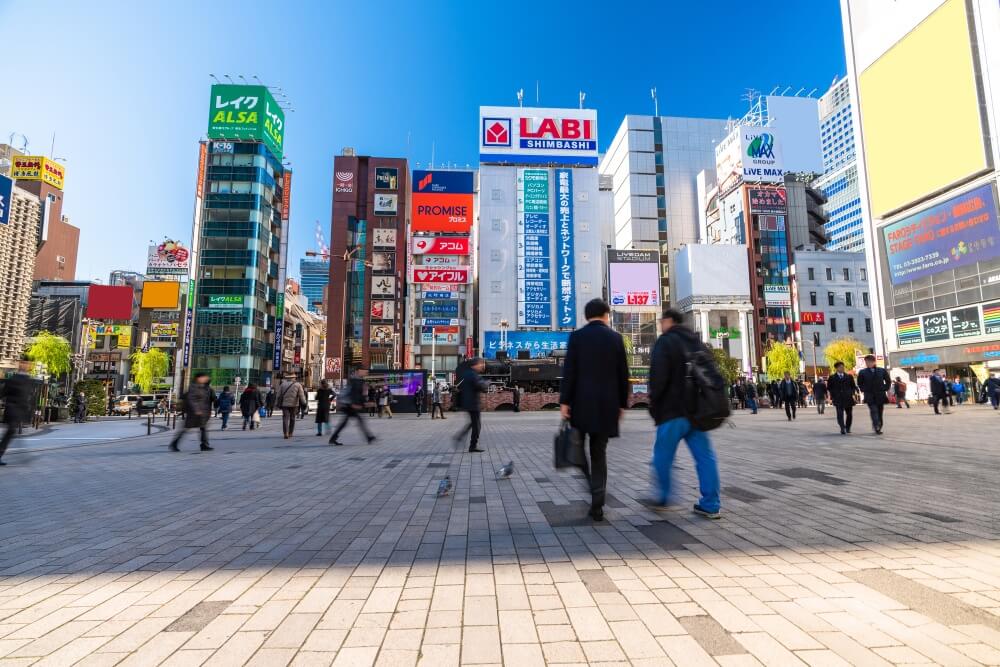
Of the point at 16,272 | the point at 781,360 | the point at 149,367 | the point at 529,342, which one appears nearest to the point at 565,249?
the point at 529,342

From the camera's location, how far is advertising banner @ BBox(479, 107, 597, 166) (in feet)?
226

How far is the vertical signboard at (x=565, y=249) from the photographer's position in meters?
65.5

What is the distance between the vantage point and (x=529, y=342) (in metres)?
63.8

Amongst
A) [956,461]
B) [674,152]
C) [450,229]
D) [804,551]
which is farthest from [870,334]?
[804,551]

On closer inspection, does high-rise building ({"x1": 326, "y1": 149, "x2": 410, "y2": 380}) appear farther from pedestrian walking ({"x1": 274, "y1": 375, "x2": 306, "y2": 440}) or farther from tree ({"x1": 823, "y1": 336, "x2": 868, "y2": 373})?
tree ({"x1": 823, "y1": 336, "x2": 868, "y2": 373})

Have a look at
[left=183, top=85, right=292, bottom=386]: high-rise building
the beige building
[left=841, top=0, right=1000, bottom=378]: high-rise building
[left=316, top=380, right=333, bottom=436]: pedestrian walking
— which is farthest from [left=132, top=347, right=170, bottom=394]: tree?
[left=841, top=0, right=1000, bottom=378]: high-rise building

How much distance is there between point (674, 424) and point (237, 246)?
66.0 m

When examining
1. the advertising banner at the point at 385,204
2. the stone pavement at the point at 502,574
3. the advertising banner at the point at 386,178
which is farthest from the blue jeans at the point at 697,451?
the advertising banner at the point at 386,178

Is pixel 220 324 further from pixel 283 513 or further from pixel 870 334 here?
pixel 870 334

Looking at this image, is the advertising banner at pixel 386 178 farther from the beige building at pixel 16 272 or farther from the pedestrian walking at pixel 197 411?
the pedestrian walking at pixel 197 411

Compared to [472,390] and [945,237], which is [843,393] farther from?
[945,237]

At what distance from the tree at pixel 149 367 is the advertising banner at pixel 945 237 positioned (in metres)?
78.9

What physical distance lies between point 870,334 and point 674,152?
147 feet

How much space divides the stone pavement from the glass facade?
58194 millimetres
